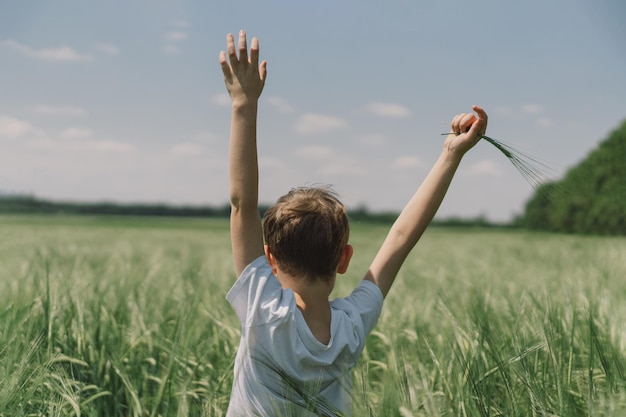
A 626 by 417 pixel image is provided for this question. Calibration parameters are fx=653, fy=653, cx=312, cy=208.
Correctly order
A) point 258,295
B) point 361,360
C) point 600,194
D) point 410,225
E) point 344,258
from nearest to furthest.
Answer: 1. point 258,295
2. point 344,258
3. point 410,225
4. point 361,360
5. point 600,194

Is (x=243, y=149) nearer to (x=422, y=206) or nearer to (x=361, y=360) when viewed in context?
(x=422, y=206)

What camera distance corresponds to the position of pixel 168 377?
72.4 inches

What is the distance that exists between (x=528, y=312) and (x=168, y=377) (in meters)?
1.17

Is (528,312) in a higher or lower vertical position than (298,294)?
lower

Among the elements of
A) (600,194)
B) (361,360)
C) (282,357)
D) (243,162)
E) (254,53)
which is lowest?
(361,360)

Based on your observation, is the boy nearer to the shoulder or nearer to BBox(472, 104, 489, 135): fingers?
the shoulder

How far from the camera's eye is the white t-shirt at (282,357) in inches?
48.5

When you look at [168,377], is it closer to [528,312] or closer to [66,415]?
[66,415]

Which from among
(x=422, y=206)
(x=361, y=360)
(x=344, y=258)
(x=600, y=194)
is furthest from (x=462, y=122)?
(x=600, y=194)

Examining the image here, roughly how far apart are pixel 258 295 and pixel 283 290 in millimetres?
57

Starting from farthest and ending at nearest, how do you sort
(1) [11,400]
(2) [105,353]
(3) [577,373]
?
1. (2) [105,353]
2. (3) [577,373]
3. (1) [11,400]

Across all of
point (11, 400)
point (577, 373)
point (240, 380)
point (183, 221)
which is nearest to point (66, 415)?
point (11, 400)

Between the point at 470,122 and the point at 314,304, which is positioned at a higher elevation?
the point at 470,122

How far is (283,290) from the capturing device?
4.17ft
